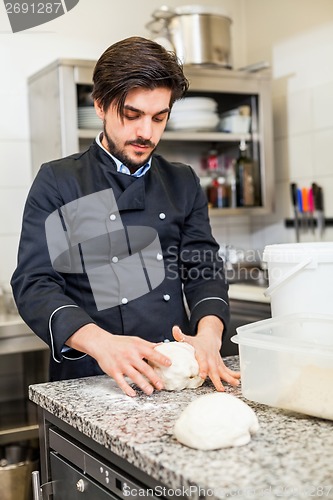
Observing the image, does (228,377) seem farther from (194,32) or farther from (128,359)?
(194,32)

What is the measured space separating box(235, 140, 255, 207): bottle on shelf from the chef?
1.46 meters

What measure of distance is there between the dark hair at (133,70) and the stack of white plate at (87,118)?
1309 millimetres

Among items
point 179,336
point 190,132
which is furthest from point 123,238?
point 190,132

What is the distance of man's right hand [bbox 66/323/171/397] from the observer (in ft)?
3.92

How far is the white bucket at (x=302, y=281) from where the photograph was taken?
4.15 ft

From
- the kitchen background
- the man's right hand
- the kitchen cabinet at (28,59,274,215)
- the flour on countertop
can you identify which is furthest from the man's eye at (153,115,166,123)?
the kitchen background

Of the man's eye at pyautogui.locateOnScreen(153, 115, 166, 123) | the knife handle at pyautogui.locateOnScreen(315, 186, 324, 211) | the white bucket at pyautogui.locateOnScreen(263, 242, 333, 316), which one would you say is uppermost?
the man's eye at pyautogui.locateOnScreen(153, 115, 166, 123)

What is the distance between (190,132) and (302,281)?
197 centimetres

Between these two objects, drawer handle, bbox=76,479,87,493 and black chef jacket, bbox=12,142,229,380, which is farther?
black chef jacket, bbox=12,142,229,380

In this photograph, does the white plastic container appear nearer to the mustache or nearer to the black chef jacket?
the black chef jacket

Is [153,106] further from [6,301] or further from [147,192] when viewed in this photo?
[6,301]

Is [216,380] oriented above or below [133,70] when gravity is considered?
below

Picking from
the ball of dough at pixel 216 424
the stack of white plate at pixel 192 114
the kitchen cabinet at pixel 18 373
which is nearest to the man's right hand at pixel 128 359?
the ball of dough at pixel 216 424

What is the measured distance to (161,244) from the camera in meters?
1.73
